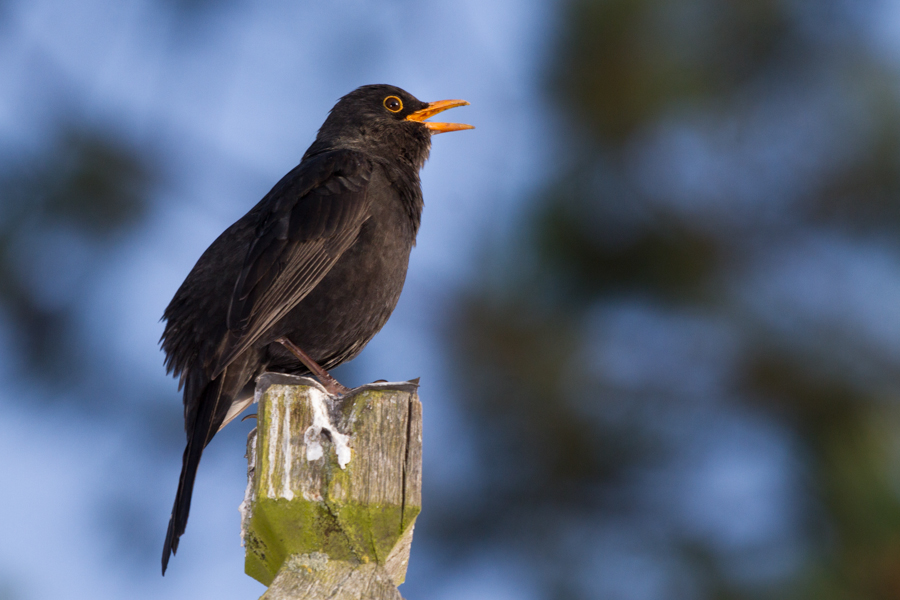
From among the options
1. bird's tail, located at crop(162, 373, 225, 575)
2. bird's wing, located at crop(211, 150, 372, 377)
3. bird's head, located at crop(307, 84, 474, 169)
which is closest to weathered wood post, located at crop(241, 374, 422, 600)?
bird's tail, located at crop(162, 373, 225, 575)

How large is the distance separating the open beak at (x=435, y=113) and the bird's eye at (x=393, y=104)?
80mm

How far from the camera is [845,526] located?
488 centimetres

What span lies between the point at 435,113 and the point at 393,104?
0.24 metres

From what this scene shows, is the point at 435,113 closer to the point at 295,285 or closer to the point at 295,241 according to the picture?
the point at 295,241

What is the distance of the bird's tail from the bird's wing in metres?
0.11

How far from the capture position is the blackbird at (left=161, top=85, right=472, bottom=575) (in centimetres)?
349

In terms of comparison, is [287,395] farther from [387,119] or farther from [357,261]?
[387,119]

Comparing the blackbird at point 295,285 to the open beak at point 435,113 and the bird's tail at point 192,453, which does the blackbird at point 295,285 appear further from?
the open beak at point 435,113

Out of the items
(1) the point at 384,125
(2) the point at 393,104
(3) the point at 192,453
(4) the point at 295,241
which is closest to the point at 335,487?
→ (3) the point at 192,453

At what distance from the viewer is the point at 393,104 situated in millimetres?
4746

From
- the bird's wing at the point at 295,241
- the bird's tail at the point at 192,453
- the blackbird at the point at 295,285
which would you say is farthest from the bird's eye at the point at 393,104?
the bird's tail at the point at 192,453

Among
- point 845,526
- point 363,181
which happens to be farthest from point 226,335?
point 845,526

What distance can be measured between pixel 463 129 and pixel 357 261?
47.4 inches

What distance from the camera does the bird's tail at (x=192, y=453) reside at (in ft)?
9.12
